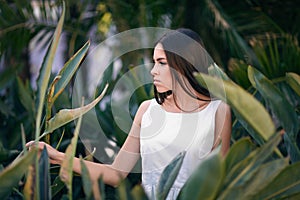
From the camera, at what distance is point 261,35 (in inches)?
168

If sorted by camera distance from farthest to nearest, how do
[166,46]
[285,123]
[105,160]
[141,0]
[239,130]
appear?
[141,0] → [239,130] → [105,160] → [166,46] → [285,123]

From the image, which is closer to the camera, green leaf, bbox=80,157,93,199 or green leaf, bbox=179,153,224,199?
green leaf, bbox=179,153,224,199

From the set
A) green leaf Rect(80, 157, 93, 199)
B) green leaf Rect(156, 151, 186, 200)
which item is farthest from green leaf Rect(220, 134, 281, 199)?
green leaf Rect(80, 157, 93, 199)

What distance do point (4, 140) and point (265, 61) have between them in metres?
1.27

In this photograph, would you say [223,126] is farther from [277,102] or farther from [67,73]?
[67,73]

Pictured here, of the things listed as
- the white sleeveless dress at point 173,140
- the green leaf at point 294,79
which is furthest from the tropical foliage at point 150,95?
the white sleeveless dress at point 173,140

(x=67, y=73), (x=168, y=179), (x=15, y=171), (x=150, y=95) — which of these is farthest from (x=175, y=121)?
(x=150, y=95)

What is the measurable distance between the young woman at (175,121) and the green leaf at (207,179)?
1.92ft

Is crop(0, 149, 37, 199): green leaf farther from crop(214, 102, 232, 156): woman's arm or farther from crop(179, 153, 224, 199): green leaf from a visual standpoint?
crop(214, 102, 232, 156): woman's arm

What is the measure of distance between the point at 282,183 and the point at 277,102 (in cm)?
33

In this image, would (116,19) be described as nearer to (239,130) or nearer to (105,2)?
(105,2)

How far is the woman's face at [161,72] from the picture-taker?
5.62 feet

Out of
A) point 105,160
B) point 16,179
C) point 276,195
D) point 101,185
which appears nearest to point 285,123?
point 276,195

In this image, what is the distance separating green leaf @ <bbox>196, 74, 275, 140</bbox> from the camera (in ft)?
3.95
